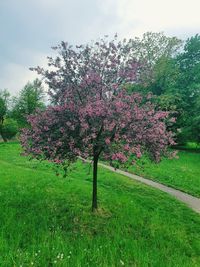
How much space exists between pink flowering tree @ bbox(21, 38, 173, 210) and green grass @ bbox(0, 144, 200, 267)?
2057 mm

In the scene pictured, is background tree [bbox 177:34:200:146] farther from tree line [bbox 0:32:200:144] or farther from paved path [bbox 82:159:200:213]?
paved path [bbox 82:159:200:213]

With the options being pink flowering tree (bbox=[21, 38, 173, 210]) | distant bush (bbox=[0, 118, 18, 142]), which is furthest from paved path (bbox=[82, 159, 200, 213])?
distant bush (bbox=[0, 118, 18, 142])

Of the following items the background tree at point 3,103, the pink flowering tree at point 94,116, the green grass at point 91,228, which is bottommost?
the green grass at point 91,228

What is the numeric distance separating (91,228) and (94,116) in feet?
11.3

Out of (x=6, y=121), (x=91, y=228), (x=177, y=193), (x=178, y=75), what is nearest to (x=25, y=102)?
(x=6, y=121)

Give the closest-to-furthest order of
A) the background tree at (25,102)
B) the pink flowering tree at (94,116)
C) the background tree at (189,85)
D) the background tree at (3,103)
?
the pink flowering tree at (94,116)
the background tree at (189,85)
the background tree at (3,103)
the background tree at (25,102)

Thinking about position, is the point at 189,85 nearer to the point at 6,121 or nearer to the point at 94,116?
the point at 6,121

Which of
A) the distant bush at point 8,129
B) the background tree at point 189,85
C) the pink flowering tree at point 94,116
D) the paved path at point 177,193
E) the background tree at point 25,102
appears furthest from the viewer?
the background tree at point 25,102

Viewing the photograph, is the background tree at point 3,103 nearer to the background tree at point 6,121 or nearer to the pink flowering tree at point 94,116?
the background tree at point 6,121

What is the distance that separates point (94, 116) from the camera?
758 centimetres

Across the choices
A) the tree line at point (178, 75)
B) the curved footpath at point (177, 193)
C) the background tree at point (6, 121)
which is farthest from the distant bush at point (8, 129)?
the curved footpath at point (177, 193)

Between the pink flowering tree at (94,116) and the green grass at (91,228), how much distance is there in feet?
6.75

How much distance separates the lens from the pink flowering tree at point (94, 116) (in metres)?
7.57

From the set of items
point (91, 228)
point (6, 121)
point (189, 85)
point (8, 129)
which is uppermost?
point (189, 85)
